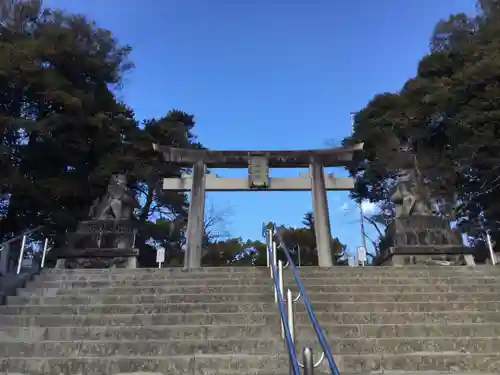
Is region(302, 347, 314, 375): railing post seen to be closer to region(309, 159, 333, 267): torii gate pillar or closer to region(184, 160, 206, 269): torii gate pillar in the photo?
region(184, 160, 206, 269): torii gate pillar

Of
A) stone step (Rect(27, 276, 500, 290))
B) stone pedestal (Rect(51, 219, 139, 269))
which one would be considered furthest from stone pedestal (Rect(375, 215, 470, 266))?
stone pedestal (Rect(51, 219, 139, 269))

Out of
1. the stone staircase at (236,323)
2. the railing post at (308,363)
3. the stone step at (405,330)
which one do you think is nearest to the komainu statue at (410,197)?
the stone staircase at (236,323)

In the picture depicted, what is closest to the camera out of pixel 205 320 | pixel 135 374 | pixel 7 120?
pixel 135 374

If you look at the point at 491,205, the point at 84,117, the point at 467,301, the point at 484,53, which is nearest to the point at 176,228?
the point at 84,117

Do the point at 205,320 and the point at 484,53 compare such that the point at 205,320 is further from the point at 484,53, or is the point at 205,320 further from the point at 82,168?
the point at 484,53

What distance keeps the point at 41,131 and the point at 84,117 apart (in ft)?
5.23

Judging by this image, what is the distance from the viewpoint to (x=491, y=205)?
54.2ft

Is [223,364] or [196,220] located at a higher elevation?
[196,220]

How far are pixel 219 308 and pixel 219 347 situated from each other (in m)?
1.11

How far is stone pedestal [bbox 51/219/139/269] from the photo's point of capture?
31.4 ft

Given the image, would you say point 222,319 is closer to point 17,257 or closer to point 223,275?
point 223,275

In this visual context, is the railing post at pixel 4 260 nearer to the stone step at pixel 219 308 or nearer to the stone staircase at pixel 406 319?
the stone step at pixel 219 308

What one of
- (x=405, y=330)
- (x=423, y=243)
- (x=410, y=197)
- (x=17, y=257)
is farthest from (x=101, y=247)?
(x=410, y=197)

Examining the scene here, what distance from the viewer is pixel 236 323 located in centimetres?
488
